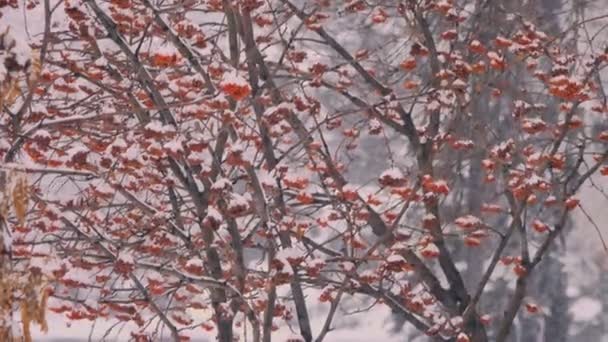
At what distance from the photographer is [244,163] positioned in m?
4.00

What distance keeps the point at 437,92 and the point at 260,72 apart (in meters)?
1.31

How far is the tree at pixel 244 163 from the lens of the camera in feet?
13.5

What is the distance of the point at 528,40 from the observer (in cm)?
585

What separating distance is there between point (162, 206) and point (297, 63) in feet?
4.04

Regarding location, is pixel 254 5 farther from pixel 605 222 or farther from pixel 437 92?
pixel 605 222

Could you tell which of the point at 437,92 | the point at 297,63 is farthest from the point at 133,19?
the point at 437,92

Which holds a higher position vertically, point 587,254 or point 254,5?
point 587,254

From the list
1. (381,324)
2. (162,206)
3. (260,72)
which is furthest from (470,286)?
(260,72)

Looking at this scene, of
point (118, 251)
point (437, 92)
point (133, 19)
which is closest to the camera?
point (118, 251)

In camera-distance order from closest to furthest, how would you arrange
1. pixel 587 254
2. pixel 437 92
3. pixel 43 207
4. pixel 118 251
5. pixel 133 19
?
pixel 118 251 → pixel 43 207 → pixel 133 19 → pixel 437 92 → pixel 587 254

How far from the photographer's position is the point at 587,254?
7684mm

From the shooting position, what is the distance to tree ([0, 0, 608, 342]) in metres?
4.13

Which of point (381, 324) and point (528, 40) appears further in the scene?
point (381, 324)

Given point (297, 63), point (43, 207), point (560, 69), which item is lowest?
point (43, 207)
